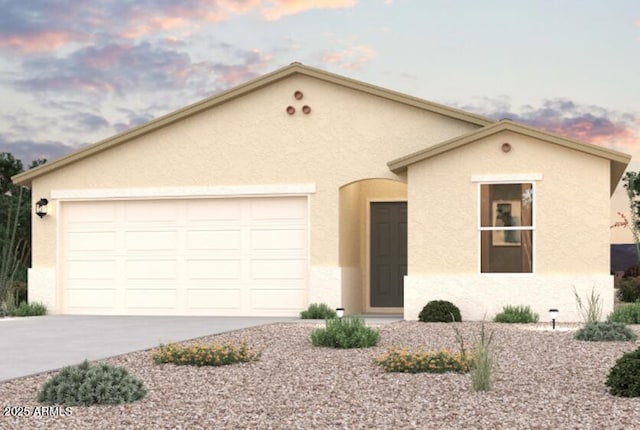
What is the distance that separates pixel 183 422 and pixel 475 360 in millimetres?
2941

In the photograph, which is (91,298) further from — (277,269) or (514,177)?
(514,177)

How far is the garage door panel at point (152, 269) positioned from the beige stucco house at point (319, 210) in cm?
3

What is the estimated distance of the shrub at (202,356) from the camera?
10.4 m

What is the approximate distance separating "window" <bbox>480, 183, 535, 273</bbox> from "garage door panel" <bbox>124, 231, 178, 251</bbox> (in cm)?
686

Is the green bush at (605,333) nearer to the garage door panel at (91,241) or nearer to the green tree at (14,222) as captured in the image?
the garage door panel at (91,241)

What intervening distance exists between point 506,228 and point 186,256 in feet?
23.0

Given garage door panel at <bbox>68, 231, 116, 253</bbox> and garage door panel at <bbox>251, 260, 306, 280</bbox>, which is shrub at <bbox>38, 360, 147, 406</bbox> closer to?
garage door panel at <bbox>251, 260, 306, 280</bbox>

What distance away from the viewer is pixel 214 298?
19.1 m

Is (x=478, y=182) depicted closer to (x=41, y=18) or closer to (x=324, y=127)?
(x=324, y=127)

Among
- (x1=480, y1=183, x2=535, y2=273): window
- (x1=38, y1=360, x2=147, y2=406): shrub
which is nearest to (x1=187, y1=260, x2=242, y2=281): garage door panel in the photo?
(x1=480, y1=183, x2=535, y2=273): window

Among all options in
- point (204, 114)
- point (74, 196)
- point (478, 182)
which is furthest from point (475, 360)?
point (74, 196)

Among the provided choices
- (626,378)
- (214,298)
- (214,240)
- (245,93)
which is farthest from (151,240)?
(626,378)

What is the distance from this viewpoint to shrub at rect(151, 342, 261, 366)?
10.4 metres

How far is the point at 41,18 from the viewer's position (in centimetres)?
2142
